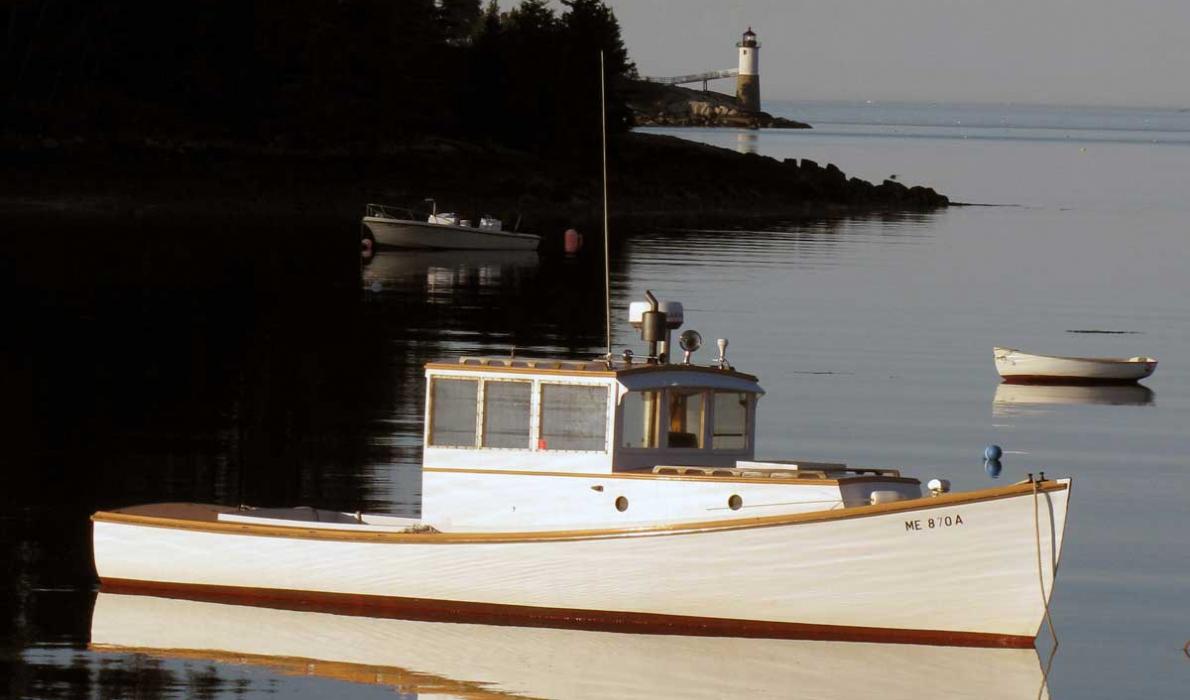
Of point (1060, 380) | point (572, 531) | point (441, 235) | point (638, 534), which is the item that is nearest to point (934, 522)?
point (638, 534)

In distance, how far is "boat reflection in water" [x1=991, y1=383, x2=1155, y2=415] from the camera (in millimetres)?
40656

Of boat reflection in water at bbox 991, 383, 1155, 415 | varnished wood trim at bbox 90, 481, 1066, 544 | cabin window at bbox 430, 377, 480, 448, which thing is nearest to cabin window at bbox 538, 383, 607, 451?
cabin window at bbox 430, 377, 480, 448

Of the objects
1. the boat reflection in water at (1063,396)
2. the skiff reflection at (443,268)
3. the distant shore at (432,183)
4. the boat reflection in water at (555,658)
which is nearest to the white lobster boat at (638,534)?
the boat reflection in water at (555,658)

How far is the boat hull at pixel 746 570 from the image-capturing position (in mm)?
19734

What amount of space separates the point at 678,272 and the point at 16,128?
42.7 meters

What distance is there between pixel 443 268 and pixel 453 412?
51.8m

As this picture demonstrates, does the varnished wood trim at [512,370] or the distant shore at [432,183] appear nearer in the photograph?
the varnished wood trim at [512,370]

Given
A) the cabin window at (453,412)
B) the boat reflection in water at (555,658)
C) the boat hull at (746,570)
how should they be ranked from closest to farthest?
1. the boat reflection in water at (555,658)
2. the boat hull at (746,570)
3. the cabin window at (453,412)

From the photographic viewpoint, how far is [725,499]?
2042 centimetres

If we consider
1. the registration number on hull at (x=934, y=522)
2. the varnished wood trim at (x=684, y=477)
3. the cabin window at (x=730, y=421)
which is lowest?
the registration number on hull at (x=934, y=522)

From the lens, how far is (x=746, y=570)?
20094 millimetres

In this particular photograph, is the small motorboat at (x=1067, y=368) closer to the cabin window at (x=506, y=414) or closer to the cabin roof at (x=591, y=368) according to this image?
the cabin roof at (x=591, y=368)

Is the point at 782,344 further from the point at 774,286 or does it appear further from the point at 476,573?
the point at 476,573

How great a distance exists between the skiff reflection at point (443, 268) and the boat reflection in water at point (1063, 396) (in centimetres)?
2347
